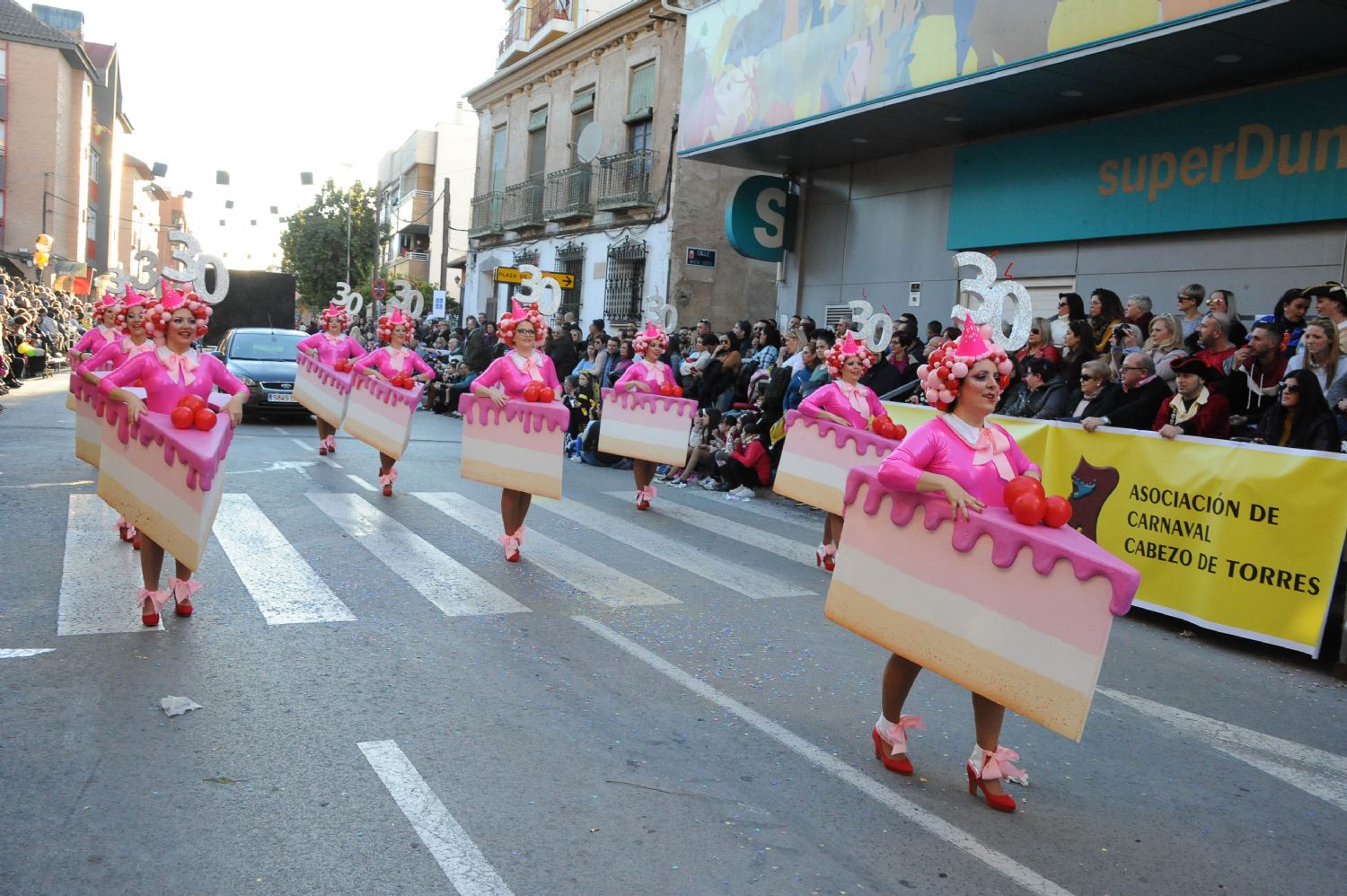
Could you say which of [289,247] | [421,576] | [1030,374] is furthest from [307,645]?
[289,247]

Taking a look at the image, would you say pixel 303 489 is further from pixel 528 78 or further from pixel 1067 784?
pixel 528 78

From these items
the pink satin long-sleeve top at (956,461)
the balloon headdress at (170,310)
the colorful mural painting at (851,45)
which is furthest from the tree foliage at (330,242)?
the pink satin long-sleeve top at (956,461)

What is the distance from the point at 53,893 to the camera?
3.36m

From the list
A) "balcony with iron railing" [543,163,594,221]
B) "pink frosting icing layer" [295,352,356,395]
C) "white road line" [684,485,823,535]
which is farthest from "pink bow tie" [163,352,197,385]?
"balcony with iron railing" [543,163,594,221]

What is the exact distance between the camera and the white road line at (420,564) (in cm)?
728

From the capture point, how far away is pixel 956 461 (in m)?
4.55

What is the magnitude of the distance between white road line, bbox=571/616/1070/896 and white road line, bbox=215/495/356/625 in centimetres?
192

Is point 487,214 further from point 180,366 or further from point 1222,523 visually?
point 1222,523

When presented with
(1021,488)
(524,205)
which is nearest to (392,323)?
(1021,488)

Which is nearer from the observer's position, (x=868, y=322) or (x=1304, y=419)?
(x=1304, y=419)

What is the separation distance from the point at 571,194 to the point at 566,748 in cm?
2563

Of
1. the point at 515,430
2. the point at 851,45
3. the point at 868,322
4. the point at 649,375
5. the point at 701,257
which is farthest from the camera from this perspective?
the point at 701,257

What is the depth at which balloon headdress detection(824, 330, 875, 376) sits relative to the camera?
366 inches

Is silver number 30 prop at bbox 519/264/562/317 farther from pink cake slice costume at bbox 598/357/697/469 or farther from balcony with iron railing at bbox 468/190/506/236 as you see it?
balcony with iron railing at bbox 468/190/506/236
